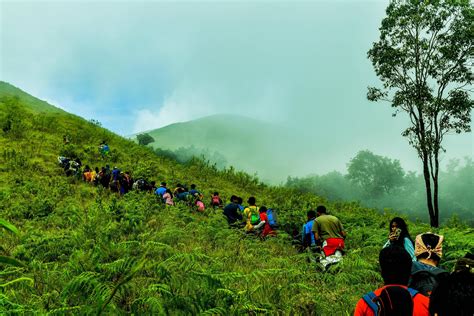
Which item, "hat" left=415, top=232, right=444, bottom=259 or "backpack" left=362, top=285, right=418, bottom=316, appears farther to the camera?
"hat" left=415, top=232, right=444, bottom=259

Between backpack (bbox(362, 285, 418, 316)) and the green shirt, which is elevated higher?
the green shirt

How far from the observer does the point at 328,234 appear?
8477 millimetres

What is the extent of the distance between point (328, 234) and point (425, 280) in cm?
470

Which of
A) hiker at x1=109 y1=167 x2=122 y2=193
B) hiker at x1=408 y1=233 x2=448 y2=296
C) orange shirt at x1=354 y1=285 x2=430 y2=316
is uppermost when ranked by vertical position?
hiker at x1=109 y1=167 x2=122 y2=193

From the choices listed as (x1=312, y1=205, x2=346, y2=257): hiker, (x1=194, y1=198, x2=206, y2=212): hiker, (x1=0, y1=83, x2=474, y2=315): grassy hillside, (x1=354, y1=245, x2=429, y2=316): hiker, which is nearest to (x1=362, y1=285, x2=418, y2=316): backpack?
(x1=354, y1=245, x2=429, y2=316): hiker

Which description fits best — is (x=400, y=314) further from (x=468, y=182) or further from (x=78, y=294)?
(x=468, y=182)

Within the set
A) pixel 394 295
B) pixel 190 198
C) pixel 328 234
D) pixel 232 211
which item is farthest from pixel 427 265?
pixel 190 198

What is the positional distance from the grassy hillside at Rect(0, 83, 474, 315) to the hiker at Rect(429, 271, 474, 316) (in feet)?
6.84

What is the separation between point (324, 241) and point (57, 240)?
5.79 meters

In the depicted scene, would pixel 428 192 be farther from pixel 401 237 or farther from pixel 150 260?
pixel 150 260

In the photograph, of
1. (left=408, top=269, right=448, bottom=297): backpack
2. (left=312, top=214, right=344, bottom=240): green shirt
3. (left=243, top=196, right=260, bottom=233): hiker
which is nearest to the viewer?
(left=408, top=269, right=448, bottom=297): backpack

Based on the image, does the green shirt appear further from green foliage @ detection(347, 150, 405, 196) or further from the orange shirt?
green foliage @ detection(347, 150, 405, 196)

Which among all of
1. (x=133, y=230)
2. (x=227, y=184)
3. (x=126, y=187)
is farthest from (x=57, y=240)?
(x=227, y=184)

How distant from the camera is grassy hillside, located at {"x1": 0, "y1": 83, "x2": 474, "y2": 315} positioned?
14.4 feet
